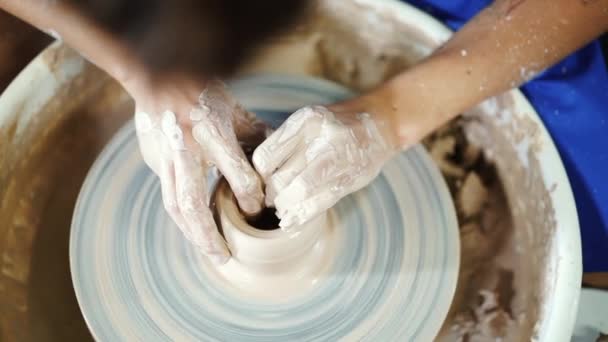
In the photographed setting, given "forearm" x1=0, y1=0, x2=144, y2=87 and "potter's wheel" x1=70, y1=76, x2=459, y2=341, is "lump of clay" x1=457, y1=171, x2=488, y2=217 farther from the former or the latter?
"forearm" x1=0, y1=0, x2=144, y2=87

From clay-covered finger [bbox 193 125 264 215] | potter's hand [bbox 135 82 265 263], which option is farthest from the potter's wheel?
clay-covered finger [bbox 193 125 264 215]

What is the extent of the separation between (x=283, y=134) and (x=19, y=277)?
27.4 inches

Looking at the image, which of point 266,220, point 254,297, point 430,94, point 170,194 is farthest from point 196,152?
point 430,94

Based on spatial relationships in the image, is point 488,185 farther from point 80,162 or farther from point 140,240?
point 80,162

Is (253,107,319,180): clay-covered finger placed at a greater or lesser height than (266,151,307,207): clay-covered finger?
greater

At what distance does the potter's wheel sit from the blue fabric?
0.88 ft

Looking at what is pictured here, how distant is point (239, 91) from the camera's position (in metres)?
1.42

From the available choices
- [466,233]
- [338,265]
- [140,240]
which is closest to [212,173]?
[140,240]

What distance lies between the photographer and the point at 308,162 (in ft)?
3.34

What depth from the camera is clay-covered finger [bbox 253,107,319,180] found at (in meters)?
1.00

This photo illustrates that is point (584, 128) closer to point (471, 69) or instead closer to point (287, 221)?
point (471, 69)

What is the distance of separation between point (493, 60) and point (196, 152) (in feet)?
2.05

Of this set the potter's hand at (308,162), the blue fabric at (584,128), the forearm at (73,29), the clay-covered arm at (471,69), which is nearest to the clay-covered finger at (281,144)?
the potter's hand at (308,162)

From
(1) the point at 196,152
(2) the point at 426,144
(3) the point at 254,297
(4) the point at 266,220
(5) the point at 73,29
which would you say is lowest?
(3) the point at 254,297
